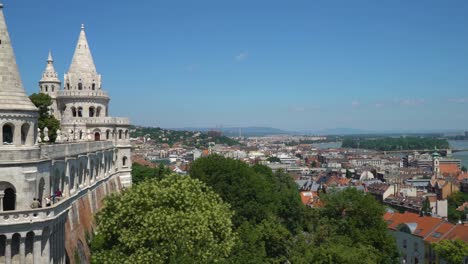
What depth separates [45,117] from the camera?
40.8m

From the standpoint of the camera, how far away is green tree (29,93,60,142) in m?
40.3

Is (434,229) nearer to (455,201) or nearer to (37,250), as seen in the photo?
(37,250)

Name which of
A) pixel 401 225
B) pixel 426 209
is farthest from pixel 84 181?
pixel 426 209

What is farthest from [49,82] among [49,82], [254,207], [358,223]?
[358,223]

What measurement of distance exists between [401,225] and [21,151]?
35971 millimetres

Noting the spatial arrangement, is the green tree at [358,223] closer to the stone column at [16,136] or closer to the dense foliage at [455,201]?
the stone column at [16,136]

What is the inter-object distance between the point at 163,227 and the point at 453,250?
23355mm

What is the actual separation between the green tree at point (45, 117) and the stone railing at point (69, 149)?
3700 millimetres

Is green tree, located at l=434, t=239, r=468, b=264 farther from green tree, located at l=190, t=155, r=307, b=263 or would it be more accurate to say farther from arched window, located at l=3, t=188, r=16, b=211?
arched window, located at l=3, t=188, r=16, b=211

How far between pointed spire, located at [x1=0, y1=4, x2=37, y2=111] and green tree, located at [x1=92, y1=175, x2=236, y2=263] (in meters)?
6.90

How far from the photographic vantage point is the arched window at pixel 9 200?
20.8m

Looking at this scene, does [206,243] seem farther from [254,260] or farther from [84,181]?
[84,181]


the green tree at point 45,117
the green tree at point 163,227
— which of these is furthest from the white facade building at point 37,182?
the green tree at point 163,227

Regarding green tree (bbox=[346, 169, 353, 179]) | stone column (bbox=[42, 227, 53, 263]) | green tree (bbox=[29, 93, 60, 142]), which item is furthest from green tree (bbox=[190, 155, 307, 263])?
green tree (bbox=[346, 169, 353, 179])
